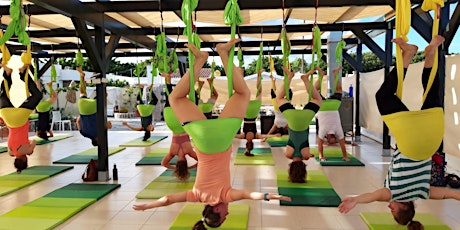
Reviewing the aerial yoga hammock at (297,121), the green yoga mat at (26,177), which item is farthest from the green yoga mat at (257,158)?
the green yoga mat at (26,177)

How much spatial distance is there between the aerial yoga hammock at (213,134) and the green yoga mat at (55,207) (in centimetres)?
178

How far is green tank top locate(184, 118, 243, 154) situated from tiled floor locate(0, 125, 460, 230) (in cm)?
134

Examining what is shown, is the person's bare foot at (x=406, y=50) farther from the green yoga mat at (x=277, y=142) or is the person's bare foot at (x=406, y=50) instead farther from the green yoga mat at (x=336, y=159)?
the green yoga mat at (x=277, y=142)

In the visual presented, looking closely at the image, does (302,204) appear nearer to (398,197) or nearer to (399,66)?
(398,197)

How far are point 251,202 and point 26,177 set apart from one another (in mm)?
4261

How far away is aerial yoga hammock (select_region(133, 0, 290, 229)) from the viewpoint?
3.13m

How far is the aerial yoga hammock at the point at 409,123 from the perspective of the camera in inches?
121

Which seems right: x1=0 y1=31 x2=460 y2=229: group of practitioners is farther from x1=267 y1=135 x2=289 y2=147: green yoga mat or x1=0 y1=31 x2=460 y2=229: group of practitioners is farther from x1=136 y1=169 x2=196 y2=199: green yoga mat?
x1=267 y1=135 x2=289 y2=147: green yoga mat

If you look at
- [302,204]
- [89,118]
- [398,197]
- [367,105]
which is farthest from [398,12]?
[367,105]

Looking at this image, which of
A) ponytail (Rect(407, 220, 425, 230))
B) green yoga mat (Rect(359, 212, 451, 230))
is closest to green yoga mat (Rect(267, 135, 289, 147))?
green yoga mat (Rect(359, 212, 451, 230))

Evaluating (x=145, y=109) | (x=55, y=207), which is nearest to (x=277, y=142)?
(x=145, y=109)

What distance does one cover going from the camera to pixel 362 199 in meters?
3.19

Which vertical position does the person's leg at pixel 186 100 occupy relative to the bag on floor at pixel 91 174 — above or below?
above

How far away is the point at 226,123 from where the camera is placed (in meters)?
3.12
